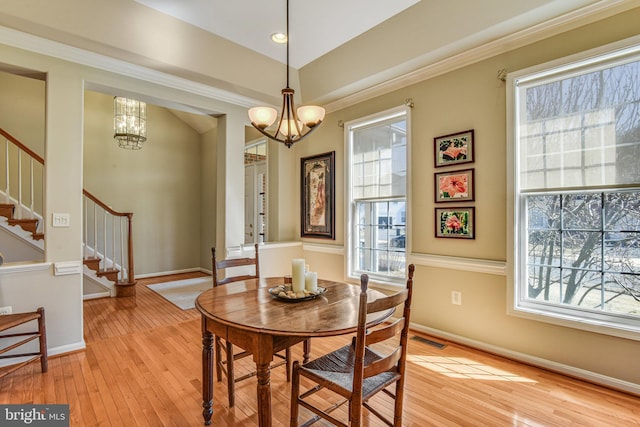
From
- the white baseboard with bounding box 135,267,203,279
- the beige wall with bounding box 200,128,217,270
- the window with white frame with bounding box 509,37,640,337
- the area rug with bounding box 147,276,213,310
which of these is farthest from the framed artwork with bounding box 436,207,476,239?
the white baseboard with bounding box 135,267,203,279

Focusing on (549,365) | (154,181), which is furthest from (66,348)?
(549,365)

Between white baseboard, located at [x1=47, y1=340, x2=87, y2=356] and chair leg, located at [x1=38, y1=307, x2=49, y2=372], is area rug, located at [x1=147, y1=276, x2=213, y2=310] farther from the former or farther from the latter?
chair leg, located at [x1=38, y1=307, x2=49, y2=372]

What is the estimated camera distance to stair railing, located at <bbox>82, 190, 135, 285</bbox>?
4879 millimetres

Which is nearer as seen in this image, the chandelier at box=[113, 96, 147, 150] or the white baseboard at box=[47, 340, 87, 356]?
the white baseboard at box=[47, 340, 87, 356]

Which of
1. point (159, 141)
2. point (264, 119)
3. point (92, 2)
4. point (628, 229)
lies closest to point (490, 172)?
point (628, 229)

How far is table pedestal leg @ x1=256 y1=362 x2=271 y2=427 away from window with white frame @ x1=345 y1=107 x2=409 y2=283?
2.37 m

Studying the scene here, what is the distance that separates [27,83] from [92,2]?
12.1ft

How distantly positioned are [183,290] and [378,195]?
365 cm

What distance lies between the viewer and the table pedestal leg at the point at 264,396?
58.2 inches

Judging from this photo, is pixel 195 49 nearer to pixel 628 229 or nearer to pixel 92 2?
pixel 92 2

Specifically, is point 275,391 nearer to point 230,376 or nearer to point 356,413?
point 230,376

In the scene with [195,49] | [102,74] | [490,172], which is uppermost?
[195,49]

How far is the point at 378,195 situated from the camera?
376 centimetres

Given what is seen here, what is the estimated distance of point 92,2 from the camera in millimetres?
2500
